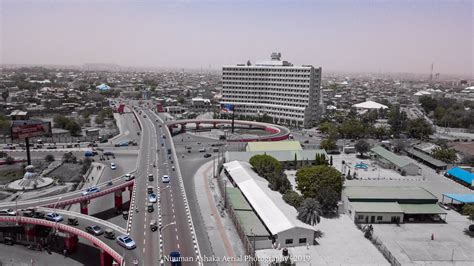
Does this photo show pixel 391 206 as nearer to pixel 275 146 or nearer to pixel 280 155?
pixel 280 155

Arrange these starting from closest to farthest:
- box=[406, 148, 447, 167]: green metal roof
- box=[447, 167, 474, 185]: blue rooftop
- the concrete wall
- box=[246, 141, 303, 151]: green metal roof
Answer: the concrete wall < box=[447, 167, 474, 185]: blue rooftop < box=[406, 148, 447, 167]: green metal roof < box=[246, 141, 303, 151]: green metal roof

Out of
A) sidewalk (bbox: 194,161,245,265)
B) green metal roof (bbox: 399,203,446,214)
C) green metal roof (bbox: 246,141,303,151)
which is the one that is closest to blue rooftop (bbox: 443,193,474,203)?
green metal roof (bbox: 399,203,446,214)

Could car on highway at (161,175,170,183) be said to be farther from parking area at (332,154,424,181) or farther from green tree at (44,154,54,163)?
parking area at (332,154,424,181)

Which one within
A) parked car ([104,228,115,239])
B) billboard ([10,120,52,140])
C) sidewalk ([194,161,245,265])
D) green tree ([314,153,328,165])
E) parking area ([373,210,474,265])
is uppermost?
billboard ([10,120,52,140])

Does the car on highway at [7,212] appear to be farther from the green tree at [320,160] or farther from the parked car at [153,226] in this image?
the green tree at [320,160]

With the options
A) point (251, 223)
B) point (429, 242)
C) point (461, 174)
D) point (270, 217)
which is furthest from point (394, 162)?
point (251, 223)

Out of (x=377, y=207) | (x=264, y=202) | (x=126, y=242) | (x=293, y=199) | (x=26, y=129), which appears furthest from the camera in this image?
(x=26, y=129)

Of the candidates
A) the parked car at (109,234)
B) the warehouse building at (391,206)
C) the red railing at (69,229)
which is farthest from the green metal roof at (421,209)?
the red railing at (69,229)
